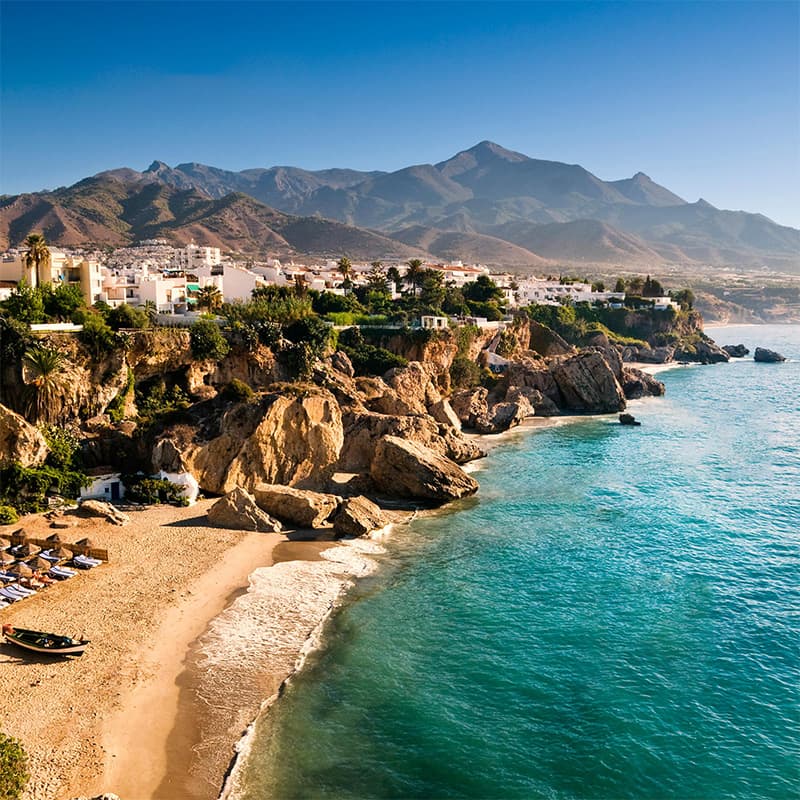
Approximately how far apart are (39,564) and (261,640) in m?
10.0

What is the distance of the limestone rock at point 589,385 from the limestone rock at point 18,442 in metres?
47.7

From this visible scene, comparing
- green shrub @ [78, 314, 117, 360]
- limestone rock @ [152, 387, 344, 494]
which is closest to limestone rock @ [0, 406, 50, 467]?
limestone rock @ [152, 387, 344, 494]

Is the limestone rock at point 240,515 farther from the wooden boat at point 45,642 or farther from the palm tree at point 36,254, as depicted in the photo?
the palm tree at point 36,254

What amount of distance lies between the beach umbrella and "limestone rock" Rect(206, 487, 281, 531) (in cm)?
793

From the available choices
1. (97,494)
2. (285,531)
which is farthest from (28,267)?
(285,531)

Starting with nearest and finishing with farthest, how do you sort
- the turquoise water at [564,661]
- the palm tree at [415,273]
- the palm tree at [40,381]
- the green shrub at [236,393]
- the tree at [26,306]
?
1. the turquoise water at [564,661]
2. the palm tree at [40,381]
3. the green shrub at [236,393]
4. the tree at [26,306]
5. the palm tree at [415,273]

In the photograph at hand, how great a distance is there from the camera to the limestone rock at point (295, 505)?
34.9 meters

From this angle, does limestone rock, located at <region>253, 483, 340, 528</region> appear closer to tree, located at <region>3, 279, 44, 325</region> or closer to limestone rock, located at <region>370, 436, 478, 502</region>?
limestone rock, located at <region>370, 436, 478, 502</region>

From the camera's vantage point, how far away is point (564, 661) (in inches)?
906

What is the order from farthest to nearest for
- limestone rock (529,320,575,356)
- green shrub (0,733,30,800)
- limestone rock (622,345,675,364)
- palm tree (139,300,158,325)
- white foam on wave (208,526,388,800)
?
limestone rock (622,345,675,364) < limestone rock (529,320,575,356) < palm tree (139,300,158,325) < white foam on wave (208,526,388,800) < green shrub (0,733,30,800)

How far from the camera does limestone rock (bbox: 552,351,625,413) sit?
224 feet

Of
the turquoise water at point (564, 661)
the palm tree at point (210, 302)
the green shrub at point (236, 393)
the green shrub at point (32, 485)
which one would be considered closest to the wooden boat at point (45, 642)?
the turquoise water at point (564, 661)

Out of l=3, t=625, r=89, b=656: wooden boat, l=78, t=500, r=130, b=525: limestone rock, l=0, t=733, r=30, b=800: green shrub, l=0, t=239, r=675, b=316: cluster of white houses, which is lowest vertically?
l=3, t=625, r=89, b=656: wooden boat

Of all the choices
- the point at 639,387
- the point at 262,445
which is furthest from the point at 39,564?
the point at 639,387
